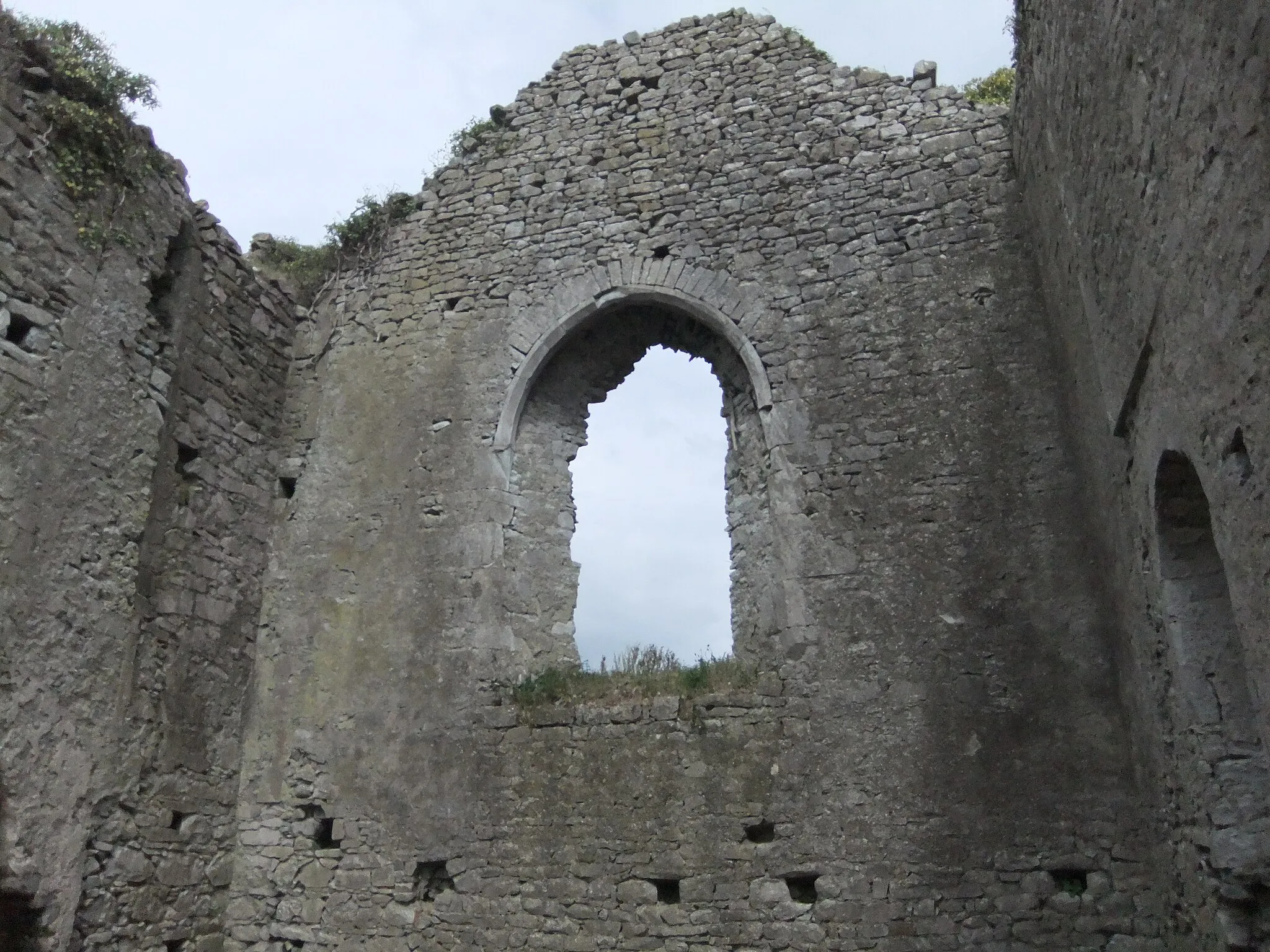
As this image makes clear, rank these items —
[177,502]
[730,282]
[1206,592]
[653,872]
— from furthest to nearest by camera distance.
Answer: [730,282] < [177,502] < [653,872] < [1206,592]

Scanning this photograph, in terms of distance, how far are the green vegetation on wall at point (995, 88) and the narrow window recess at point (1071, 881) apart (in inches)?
249

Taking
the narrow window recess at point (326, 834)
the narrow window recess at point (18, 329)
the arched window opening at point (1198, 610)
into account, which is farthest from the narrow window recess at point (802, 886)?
the narrow window recess at point (18, 329)

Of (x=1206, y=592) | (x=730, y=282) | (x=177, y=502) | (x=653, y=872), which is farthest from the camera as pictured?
(x=730, y=282)

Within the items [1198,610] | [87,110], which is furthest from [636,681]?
[87,110]

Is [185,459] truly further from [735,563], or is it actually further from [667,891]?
[667,891]

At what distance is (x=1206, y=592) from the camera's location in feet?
14.8

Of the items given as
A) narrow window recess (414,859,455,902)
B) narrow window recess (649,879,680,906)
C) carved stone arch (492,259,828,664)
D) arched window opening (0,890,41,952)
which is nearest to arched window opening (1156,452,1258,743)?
carved stone arch (492,259,828,664)

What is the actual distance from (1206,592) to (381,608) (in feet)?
17.2

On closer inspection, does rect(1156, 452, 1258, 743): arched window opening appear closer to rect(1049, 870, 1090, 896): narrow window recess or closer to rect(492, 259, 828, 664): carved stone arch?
rect(1049, 870, 1090, 896): narrow window recess

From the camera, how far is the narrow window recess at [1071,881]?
541 cm

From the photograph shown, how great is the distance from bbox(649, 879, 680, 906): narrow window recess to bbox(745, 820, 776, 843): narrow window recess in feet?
1.70

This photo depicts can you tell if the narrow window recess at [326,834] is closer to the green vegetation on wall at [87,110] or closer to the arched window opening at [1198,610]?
the green vegetation on wall at [87,110]

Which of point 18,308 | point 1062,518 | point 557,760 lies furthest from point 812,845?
point 18,308

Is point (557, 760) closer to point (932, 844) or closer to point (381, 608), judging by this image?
point (381, 608)
